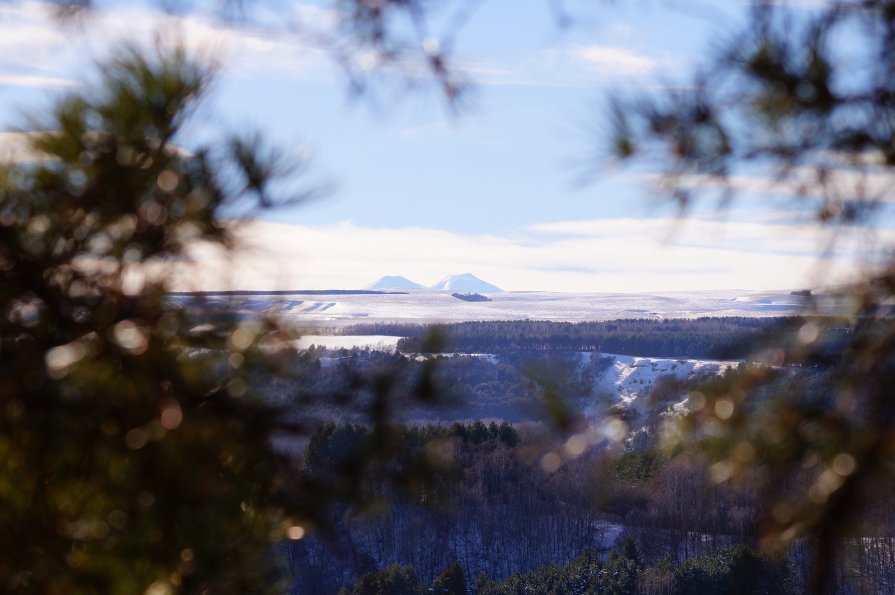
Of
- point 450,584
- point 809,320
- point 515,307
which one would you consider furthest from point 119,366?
point 515,307

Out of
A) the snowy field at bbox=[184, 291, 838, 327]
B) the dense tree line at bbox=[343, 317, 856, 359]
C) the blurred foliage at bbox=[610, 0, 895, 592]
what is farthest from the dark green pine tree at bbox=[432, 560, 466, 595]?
the blurred foliage at bbox=[610, 0, 895, 592]

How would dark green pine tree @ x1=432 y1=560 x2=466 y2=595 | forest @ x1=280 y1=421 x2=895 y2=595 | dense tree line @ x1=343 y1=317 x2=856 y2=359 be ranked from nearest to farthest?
1. forest @ x1=280 y1=421 x2=895 y2=595
2. dark green pine tree @ x1=432 y1=560 x2=466 y2=595
3. dense tree line @ x1=343 y1=317 x2=856 y2=359

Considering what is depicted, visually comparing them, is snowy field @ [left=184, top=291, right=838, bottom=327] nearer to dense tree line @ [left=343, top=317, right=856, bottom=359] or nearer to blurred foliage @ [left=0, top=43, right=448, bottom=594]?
blurred foliage @ [left=0, top=43, right=448, bottom=594]

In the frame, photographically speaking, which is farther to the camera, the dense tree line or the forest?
the dense tree line

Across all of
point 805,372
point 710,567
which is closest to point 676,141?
point 805,372

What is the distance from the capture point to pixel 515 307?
6681 cm

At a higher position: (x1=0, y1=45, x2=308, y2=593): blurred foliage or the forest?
(x1=0, y1=45, x2=308, y2=593): blurred foliage

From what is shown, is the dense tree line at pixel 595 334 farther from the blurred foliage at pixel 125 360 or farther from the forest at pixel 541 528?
the blurred foliage at pixel 125 360

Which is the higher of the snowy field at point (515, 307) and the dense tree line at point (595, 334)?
the snowy field at point (515, 307)

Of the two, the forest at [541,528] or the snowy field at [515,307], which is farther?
the forest at [541,528]

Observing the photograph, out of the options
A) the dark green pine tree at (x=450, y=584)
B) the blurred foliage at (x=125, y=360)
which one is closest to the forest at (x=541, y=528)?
the dark green pine tree at (x=450, y=584)

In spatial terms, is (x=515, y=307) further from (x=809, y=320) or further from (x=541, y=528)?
(x=809, y=320)

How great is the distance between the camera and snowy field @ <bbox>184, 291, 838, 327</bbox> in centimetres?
245

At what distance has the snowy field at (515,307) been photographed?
8.02 feet
